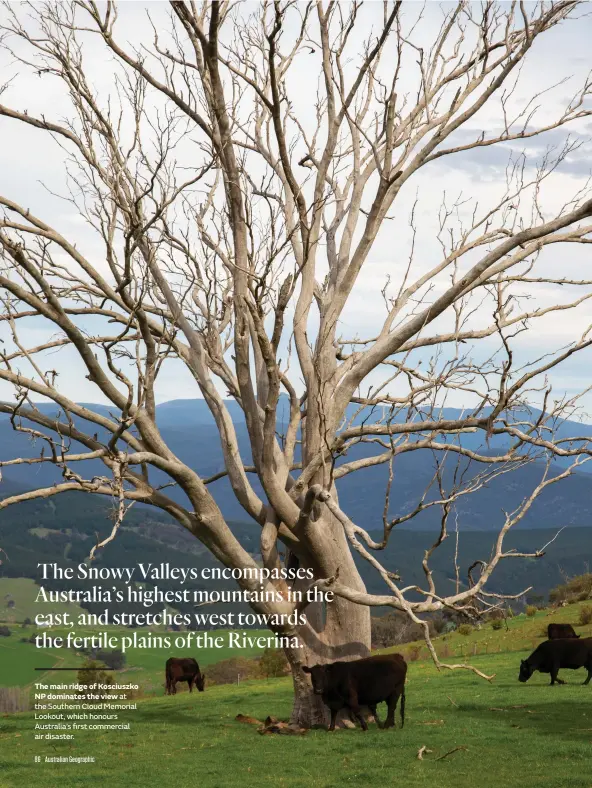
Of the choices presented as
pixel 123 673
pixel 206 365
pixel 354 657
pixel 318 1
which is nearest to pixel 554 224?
pixel 318 1

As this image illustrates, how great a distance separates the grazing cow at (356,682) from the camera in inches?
551

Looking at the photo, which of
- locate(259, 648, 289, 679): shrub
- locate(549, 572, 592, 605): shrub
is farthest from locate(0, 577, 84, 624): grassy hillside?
locate(259, 648, 289, 679): shrub

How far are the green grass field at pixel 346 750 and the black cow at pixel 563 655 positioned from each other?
60 centimetres

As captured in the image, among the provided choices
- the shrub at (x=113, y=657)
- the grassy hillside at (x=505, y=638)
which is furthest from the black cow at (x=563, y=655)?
the shrub at (x=113, y=657)

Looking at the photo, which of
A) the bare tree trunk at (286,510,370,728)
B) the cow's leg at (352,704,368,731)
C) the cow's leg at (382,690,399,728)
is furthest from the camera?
the cow's leg at (382,690,399,728)

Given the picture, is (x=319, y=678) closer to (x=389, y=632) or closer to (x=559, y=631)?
(x=559, y=631)

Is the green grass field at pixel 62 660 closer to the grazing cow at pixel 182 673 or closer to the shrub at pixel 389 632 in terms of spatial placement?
the shrub at pixel 389 632

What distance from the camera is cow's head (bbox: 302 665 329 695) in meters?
14.0

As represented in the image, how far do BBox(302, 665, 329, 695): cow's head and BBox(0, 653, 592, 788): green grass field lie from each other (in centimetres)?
78

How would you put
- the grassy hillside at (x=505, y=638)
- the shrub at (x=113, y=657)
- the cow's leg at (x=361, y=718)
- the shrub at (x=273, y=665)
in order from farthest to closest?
1. the shrub at (x=113, y=657)
2. the shrub at (x=273, y=665)
3. the grassy hillside at (x=505, y=638)
4. the cow's leg at (x=361, y=718)

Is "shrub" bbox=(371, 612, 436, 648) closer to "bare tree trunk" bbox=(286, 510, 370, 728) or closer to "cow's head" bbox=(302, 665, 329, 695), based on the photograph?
"bare tree trunk" bbox=(286, 510, 370, 728)

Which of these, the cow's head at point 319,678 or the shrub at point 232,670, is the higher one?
the cow's head at point 319,678

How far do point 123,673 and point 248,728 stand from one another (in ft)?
195

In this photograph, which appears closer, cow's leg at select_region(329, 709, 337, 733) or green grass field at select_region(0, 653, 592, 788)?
green grass field at select_region(0, 653, 592, 788)
